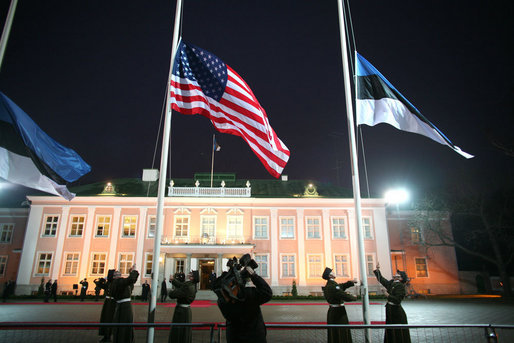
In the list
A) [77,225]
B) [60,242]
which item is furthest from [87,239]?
[60,242]

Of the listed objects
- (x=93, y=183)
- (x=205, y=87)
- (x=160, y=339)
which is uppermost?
(x=93, y=183)

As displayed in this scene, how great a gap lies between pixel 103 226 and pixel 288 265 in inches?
708

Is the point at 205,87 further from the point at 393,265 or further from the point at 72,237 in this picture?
the point at 393,265

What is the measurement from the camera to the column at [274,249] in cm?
2883

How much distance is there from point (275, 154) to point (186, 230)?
23364mm

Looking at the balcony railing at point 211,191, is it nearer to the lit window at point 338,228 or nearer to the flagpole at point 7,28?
the lit window at point 338,228

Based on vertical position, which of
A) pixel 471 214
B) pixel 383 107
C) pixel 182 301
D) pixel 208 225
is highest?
pixel 471 214

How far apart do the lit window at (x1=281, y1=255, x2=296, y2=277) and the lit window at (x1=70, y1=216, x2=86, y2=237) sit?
Answer: 19.2m

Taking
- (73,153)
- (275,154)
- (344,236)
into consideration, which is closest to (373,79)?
(275,154)

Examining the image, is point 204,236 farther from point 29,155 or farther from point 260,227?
point 29,155

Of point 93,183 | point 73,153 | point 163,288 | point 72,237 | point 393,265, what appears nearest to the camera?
point 73,153

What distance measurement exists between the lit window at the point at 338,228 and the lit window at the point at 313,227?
1.47 m

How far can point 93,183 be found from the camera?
35.2m

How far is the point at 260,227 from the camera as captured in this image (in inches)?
1201
